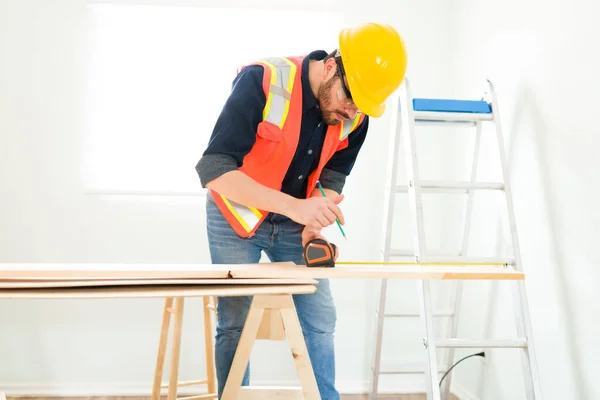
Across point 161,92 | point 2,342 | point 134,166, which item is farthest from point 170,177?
point 2,342

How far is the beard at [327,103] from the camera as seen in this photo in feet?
5.91

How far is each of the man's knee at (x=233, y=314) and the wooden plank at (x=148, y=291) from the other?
0.33m

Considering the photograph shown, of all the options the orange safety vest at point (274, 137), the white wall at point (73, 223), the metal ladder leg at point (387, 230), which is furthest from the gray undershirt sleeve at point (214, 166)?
the white wall at point (73, 223)

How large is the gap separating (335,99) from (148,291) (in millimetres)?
825

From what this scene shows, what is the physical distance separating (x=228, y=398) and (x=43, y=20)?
250 cm

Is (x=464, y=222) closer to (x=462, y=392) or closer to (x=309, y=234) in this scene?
(x=462, y=392)

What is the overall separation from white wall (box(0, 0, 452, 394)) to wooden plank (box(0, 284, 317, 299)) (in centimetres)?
176

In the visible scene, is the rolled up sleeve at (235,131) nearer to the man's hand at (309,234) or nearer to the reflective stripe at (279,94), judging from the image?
the reflective stripe at (279,94)

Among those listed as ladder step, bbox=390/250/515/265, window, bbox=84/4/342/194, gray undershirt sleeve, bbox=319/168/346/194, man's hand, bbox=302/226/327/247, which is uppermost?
window, bbox=84/4/342/194

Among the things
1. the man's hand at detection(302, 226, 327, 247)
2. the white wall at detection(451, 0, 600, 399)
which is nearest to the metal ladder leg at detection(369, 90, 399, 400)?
the white wall at detection(451, 0, 600, 399)

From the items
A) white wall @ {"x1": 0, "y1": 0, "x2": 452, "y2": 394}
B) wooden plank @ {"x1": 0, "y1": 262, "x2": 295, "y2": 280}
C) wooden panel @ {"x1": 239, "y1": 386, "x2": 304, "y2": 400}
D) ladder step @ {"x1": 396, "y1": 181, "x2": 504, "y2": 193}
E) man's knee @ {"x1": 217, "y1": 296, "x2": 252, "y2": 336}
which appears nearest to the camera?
wooden plank @ {"x1": 0, "y1": 262, "x2": 295, "y2": 280}

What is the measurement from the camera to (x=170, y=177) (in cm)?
318

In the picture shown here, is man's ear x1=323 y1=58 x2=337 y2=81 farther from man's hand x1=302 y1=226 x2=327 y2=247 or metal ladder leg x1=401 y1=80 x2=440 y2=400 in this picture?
metal ladder leg x1=401 y1=80 x2=440 y2=400

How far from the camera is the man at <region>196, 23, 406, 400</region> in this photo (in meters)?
1.67
